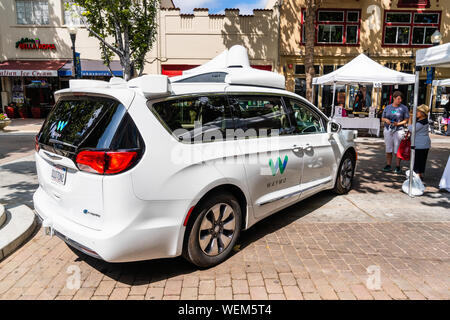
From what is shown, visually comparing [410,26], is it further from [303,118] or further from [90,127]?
[90,127]

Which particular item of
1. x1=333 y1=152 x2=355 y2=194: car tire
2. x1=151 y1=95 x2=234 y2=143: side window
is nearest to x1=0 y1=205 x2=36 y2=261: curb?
x1=151 y1=95 x2=234 y2=143: side window

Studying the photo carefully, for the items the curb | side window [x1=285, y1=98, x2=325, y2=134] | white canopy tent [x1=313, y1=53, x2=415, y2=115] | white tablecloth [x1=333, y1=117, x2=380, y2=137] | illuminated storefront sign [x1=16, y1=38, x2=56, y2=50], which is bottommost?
the curb

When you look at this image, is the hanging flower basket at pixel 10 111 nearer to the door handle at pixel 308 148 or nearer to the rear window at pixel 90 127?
the rear window at pixel 90 127

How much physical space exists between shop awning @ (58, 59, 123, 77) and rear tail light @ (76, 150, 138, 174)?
18.9 metres

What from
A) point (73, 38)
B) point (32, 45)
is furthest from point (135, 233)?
point (32, 45)

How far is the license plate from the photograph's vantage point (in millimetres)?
2966

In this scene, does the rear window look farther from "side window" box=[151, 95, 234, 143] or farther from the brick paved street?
the brick paved street

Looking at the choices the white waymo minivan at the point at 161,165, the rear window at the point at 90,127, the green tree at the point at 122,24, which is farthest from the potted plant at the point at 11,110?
the rear window at the point at 90,127

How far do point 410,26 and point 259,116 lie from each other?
21957 mm

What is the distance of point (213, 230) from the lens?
3303mm

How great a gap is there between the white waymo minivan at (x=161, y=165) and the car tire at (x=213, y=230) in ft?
0.03
